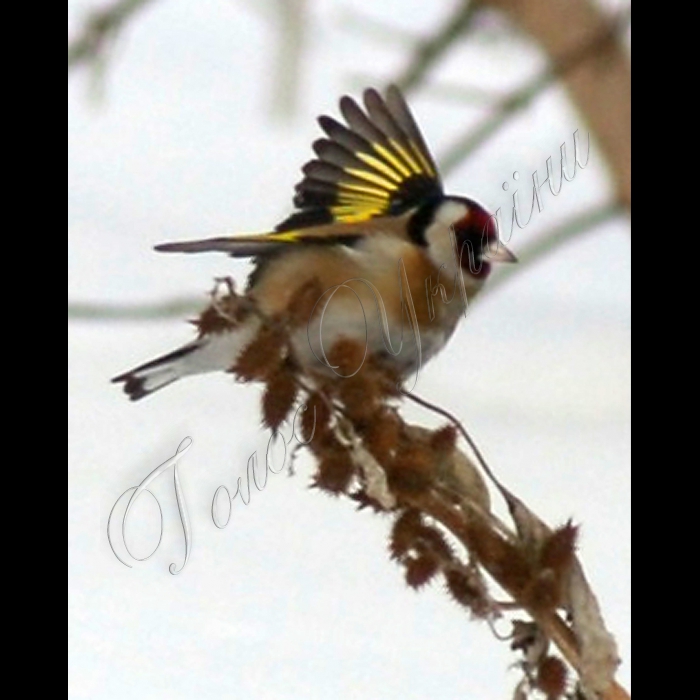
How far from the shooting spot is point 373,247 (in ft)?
1.96

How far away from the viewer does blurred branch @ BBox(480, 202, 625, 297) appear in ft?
2.13

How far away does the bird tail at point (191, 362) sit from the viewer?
50 cm

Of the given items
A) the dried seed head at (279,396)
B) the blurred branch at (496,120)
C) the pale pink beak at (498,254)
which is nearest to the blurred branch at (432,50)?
the blurred branch at (496,120)

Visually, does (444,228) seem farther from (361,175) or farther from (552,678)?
(552,678)

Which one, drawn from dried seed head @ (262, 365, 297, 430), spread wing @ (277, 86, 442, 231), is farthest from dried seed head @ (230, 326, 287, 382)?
spread wing @ (277, 86, 442, 231)

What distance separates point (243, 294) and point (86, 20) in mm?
267

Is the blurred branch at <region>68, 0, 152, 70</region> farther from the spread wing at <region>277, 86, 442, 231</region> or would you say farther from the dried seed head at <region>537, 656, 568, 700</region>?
the dried seed head at <region>537, 656, 568, 700</region>

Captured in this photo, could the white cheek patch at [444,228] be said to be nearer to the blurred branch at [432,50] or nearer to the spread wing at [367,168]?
the spread wing at [367,168]

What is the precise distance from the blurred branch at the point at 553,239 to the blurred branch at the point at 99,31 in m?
0.23

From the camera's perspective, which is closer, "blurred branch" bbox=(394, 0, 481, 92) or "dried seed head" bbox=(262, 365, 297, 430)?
"dried seed head" bbox=(262, 365, 297, 430)

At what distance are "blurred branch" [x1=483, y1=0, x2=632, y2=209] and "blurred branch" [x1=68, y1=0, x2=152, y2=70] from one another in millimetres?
236

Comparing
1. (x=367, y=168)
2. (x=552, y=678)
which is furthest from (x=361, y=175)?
(x=552, y=678)
